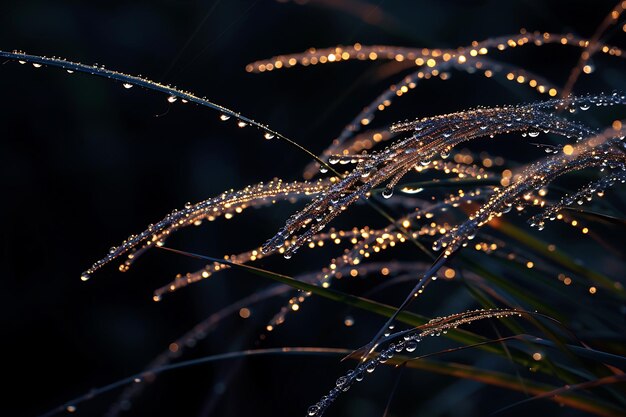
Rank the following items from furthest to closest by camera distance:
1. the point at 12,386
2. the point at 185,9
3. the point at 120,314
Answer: the point at 185,9, the point at 120,314, the point at 12,386

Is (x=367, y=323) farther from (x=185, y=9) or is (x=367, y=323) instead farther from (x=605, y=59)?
(x=185, y=9)

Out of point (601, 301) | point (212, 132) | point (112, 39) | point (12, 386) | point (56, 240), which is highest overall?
point (112, 39)

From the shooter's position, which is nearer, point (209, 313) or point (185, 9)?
point (209, 313)

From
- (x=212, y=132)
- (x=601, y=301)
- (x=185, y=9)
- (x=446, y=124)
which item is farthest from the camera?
(x=185, y=9)

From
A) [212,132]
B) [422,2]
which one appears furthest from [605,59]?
[212,132]

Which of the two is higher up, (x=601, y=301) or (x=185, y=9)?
(x=185, y=9)

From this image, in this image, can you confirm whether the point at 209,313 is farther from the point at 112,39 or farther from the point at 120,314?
the point at 112,39
